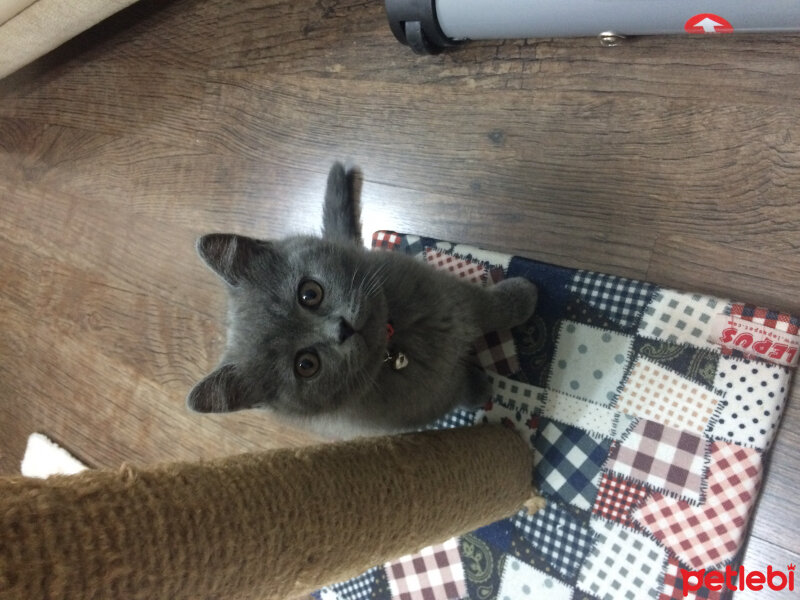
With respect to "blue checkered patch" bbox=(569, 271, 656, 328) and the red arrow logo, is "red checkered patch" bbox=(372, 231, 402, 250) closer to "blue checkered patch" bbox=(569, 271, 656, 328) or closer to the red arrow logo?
"blue checkered patch" bbox=(569, 271, 656, 328)

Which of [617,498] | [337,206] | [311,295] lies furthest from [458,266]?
[617,498]

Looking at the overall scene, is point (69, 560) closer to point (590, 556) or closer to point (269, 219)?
point (590, 556)

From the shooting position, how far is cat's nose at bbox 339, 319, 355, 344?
881 mm

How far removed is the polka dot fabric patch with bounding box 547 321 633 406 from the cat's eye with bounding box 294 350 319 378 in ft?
1.80

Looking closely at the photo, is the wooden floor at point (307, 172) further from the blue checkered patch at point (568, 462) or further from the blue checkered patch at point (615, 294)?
the blue checkered patch at point (568, 462)

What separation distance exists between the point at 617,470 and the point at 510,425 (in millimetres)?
241

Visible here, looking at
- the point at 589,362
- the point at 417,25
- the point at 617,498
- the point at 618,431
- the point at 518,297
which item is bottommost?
the point at 617,498

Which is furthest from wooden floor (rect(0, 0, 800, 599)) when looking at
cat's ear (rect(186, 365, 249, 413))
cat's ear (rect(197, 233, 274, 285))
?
cat's ear (rect(186, 365, 249, 413))

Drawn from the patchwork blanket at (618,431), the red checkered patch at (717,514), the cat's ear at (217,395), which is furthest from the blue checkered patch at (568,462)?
the cat's ear at (217,395)

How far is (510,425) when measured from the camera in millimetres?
1259

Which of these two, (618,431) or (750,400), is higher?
(750,400)

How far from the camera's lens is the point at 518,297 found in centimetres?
118

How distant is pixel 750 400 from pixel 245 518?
878 mm

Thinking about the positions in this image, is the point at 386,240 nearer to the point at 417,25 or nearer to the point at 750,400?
the point at 417,25
